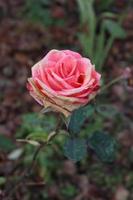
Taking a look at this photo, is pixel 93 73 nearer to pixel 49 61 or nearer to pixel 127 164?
pixel 49 61

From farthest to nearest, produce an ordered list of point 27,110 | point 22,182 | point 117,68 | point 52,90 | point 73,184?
1. point 117,68
2. point 27,110
3. point 73,184
4. point 22,182
5. point 52,90

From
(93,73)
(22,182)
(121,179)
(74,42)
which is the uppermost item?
(93,73)

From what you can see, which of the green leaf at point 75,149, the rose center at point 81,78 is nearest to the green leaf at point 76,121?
the green leaf at point 75,149

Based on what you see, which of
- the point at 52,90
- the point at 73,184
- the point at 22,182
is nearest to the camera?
the point at 52,90

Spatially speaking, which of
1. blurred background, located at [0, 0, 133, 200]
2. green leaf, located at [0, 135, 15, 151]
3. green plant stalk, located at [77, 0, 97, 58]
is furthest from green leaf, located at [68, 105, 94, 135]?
green plant stalk, located at [77, 0, 97, 58]

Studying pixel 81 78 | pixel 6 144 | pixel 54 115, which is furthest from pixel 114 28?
pixel 81 78

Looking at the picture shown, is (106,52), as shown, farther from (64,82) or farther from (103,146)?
(64,82)

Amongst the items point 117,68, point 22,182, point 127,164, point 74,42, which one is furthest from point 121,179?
point 74,42
